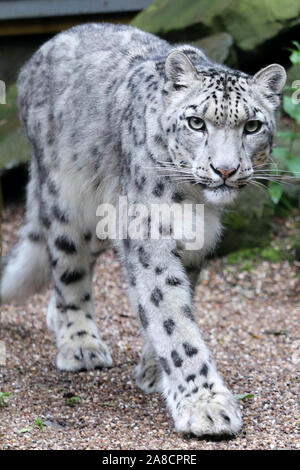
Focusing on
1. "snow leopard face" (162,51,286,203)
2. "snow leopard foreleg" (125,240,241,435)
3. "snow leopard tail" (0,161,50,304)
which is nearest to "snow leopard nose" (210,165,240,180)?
"snow leopard face" (162,51,286,203)

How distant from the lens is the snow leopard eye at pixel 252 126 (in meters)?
4.46

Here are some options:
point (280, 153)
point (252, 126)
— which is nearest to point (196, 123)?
point (252, 126)

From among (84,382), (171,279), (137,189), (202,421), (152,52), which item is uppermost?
(152,52)

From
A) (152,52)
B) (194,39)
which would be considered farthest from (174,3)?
(152,52)

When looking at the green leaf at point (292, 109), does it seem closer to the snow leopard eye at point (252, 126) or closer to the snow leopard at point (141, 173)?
the snow leopard at point (141, 173)

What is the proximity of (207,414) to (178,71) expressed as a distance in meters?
1.81

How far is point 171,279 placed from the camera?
14.9 feet

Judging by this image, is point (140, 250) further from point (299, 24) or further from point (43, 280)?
point (299, 24)

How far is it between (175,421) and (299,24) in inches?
218

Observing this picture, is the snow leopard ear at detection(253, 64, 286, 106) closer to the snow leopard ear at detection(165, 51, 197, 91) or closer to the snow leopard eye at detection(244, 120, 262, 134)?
the snow leopard eye at detection(244, 120, 262, 134)

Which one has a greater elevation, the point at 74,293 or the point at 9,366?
the point at 74,293

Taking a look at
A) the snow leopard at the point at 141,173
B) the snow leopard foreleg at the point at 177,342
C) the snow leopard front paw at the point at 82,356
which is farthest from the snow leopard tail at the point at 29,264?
the snow leopard foreleg at the point at 177,342

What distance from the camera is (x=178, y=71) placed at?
181 inches
